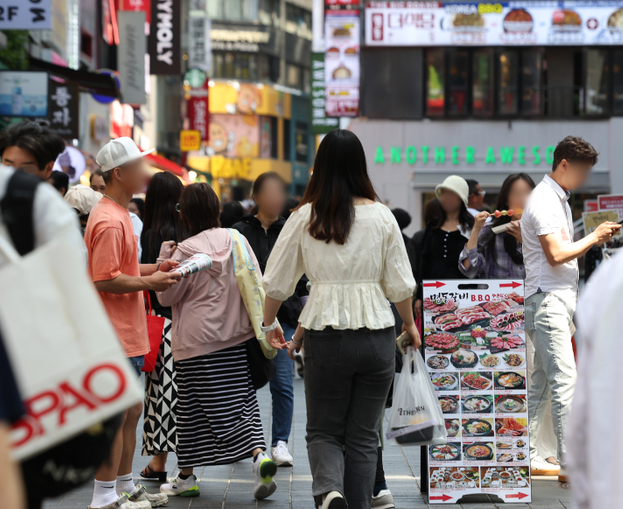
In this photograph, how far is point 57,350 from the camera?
62.7 inches

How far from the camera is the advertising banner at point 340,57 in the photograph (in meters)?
23.4

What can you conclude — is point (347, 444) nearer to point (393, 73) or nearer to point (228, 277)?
point (228, 277)

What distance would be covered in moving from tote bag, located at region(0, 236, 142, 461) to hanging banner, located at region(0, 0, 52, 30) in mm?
11352

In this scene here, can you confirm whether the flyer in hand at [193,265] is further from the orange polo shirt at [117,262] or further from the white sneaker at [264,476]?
the white sneaker at [264,476]

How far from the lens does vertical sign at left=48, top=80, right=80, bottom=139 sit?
14.2 m

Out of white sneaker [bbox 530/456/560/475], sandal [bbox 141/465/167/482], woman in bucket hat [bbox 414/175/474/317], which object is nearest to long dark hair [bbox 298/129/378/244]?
woman in bucket hat [bbox 414/175/474/317]

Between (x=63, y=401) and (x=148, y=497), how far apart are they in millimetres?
3616

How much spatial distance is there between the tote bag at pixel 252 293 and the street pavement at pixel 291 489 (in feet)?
3.03

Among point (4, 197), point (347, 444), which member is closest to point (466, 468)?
point (347, 444)

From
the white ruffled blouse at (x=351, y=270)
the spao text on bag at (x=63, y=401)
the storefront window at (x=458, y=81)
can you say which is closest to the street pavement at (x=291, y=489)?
the white ruffled blouse at (x=351, y=270)

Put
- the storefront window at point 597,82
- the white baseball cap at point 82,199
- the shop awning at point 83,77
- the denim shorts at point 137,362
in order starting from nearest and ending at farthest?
the denim shorts at point 137,362, the white baseball cap at point 82,199, the shop awning at point 83,77, the storefront window at point 597,82

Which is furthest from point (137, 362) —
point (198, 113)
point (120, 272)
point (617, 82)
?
point (198, 113)

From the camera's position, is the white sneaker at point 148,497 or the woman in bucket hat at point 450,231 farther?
the woman in bucket hat at point 450,231

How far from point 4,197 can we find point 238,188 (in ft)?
163
